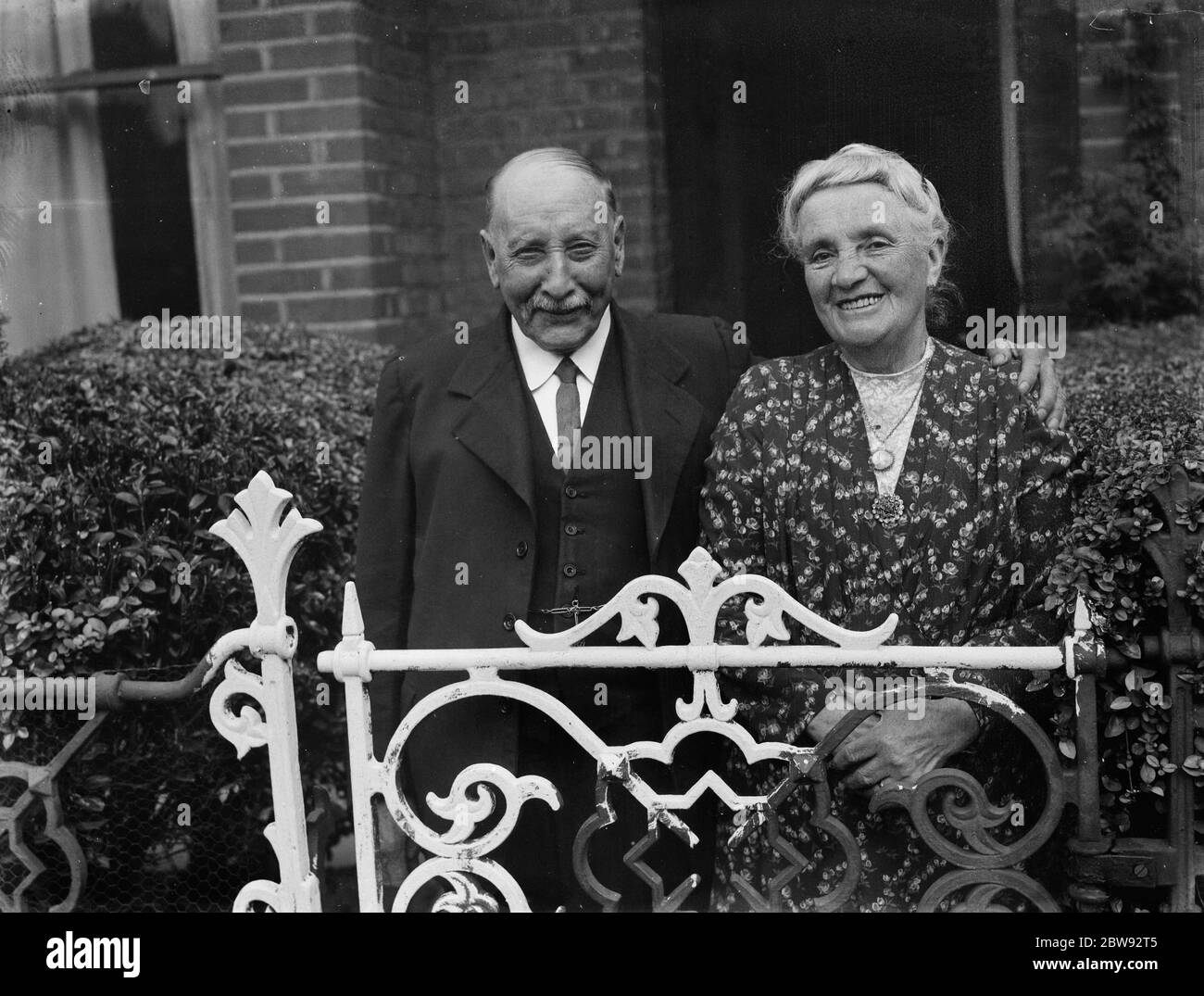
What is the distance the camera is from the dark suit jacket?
267 centimetres

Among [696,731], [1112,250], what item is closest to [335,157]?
[696,731]

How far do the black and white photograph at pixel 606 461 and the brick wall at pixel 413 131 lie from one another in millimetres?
11

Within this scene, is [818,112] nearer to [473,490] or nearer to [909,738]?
[473,490]

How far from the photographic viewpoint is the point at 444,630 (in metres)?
2.72

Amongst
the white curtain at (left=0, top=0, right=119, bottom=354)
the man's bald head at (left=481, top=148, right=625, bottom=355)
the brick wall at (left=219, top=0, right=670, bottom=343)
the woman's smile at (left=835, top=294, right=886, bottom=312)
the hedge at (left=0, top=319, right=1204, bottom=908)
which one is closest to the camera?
the woman's smile at (left=835, top=294, right=886, bottom=312)

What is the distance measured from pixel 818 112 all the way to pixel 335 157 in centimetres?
121

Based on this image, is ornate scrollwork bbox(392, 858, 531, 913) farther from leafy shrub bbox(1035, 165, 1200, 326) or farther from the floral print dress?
leafy shrub bbox(1035, 165, 1200, 326)

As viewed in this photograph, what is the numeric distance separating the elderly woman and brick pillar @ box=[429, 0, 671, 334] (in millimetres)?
718

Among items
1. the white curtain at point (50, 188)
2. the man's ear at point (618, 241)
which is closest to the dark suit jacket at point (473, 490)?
the man's ear at point (618, 241)

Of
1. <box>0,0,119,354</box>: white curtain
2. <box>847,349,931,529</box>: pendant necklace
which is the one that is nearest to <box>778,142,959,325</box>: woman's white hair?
<box>847,349,931,529</box>: pendant necklace

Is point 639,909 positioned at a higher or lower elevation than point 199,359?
lower
